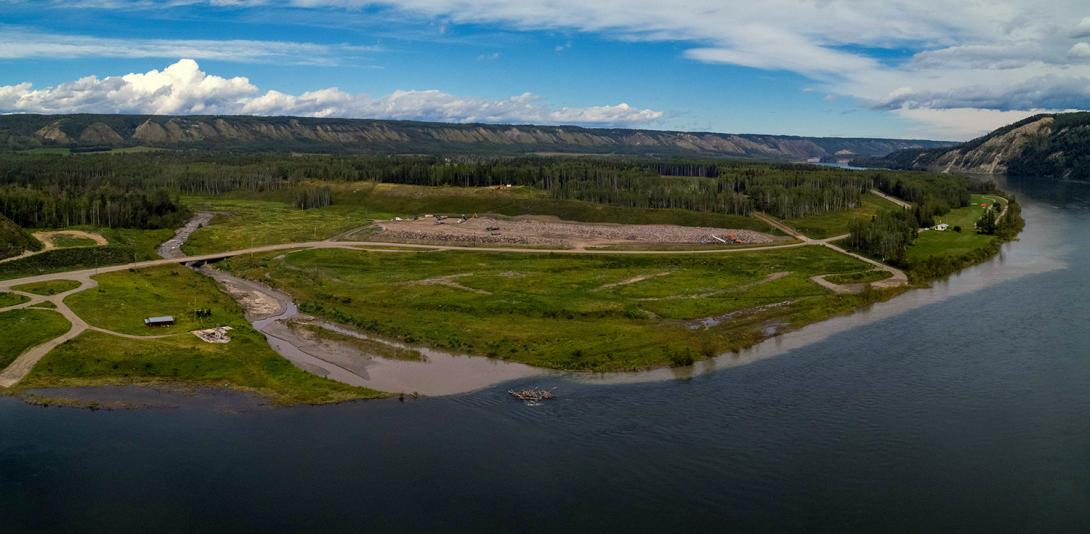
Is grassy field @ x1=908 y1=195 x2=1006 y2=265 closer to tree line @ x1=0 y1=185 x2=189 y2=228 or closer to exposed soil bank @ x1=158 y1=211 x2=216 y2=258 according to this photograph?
exposed soil bank @ x1=158 y1=211 x2=216 y2=258

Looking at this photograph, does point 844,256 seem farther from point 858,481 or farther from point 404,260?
point 858,481

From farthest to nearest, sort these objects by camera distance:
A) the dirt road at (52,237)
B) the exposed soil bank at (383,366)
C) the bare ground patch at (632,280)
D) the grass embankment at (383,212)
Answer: the grass embankment at (383,212), the dirt road at (52,237), the bare ground patch at (632,280), the exposed soil bank at (383,366)

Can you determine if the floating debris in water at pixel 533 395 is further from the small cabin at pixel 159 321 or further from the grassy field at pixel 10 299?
the grassy field at pixel 10 299

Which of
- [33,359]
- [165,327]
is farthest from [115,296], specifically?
[33,359]

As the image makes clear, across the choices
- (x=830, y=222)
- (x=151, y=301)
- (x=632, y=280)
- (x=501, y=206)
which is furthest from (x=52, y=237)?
(x=830, y=222)

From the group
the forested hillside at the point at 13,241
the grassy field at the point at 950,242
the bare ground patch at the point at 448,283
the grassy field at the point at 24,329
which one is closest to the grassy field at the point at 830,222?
the grassy field at the point at 950,242

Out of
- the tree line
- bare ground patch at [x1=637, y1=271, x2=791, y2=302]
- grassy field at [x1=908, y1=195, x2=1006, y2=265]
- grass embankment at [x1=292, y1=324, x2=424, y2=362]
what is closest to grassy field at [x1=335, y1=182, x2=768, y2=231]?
grassy field at [x1=908, y1=195, x2=1006, y2=265]

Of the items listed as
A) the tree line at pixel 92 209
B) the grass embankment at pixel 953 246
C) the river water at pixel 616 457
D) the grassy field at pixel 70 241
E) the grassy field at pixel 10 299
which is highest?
the tree line at pixel 92 209
